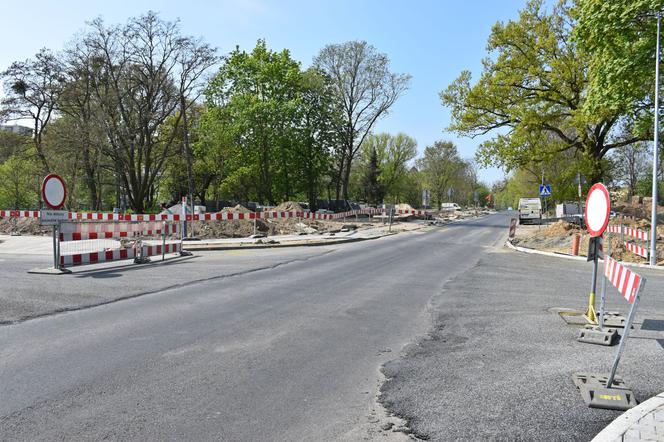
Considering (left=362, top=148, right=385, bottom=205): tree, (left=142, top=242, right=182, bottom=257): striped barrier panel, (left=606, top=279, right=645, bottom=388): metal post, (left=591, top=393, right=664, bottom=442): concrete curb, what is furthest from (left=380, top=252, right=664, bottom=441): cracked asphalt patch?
(left=362, top=148, right=385, bottom=205): tree

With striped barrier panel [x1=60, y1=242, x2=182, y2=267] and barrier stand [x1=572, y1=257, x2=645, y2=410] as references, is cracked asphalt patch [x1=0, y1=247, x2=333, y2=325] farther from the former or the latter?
barrier stand [x1=572, y1=257, x2=645, y2=410]

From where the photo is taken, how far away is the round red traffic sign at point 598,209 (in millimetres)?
6398

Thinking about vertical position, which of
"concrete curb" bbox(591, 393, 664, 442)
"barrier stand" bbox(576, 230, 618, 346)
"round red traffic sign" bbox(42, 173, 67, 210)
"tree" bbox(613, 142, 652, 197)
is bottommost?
"concrete curb" bbox(591, 393, 664, 442)

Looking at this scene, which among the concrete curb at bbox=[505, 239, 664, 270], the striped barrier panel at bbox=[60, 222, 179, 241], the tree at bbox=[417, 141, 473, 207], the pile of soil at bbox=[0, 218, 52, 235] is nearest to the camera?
the striped barrier panel at bbox=[60, 222, 179, 241]

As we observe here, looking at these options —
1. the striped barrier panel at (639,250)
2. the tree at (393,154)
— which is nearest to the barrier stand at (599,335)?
the striped barrier panel at (639,250)

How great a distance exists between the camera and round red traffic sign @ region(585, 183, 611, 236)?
6398 millimetres

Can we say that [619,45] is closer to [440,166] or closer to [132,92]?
[132,92]

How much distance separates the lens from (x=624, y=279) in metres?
5.20

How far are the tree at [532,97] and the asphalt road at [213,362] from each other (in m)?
20.9

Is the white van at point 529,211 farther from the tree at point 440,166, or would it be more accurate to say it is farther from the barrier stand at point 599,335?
the tree at point 440,166

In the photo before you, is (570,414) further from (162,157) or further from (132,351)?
(162,157)

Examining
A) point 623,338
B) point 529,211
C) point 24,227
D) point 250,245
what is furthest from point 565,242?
point 24,227

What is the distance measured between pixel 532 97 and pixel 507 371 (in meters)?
26.6

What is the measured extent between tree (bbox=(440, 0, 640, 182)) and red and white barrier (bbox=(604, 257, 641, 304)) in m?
21.8
